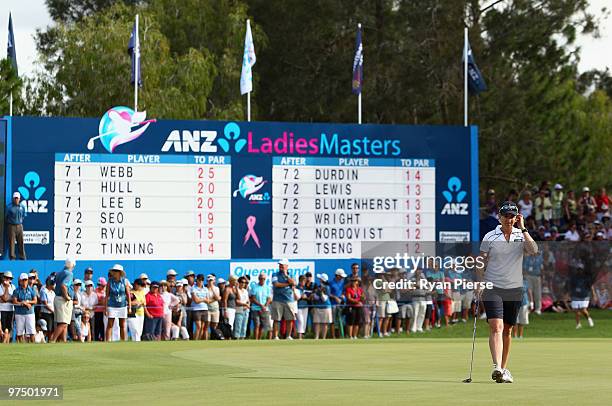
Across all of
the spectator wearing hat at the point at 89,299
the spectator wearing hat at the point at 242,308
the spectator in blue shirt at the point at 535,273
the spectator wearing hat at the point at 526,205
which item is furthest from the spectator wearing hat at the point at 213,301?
the spectator wearing hat at the point at 526,205

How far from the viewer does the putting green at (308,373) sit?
43.3 ft

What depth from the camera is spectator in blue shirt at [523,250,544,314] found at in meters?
32.8

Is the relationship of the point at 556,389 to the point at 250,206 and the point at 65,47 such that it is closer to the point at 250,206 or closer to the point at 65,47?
the point at 250,206

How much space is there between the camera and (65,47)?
52.1 meters

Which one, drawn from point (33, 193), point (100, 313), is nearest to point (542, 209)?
point (100, 313)

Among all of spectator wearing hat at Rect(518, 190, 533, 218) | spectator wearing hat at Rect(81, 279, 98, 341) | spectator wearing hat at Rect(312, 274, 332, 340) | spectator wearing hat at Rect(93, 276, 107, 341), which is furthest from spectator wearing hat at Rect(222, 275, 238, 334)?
spectator wearing hat at Rect(518, 190, 533, 218)

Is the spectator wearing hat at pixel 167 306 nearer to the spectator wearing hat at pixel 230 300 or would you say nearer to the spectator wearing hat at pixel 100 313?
the spectator wearing hat at pixel 230 300

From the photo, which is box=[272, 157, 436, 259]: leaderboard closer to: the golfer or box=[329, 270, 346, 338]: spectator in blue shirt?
box=[329, 270, 346, 338]: spectator in blue shirt

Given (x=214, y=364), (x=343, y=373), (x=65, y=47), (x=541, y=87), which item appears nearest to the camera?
(x=343, y=373)

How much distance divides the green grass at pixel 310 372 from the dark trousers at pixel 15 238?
5.21 m

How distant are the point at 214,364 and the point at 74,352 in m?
4.45

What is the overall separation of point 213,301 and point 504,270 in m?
15.8

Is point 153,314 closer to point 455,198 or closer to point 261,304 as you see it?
point 261,304

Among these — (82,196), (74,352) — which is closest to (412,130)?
(82,196)
